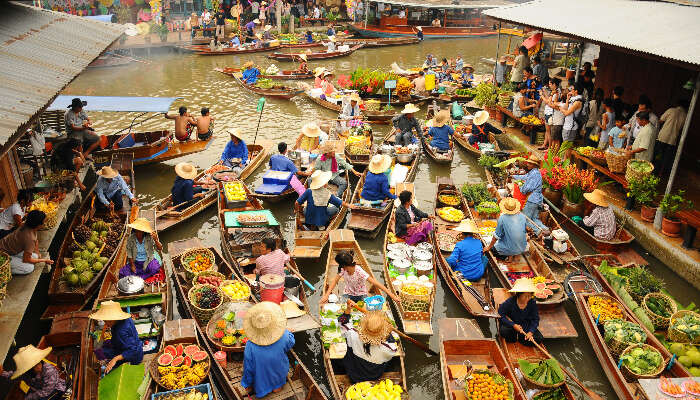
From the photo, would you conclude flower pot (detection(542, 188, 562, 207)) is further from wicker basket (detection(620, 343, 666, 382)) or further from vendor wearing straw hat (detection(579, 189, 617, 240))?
wicker basket (detection(620, 343, 666, 382))

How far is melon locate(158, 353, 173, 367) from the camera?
22.0 ft

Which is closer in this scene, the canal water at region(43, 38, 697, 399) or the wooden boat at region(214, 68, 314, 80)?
the canal water at region(43, 38, 697, 399)

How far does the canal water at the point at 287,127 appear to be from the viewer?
26.9ft

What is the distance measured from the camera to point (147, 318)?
818 cm

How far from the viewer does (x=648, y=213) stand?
10609mm

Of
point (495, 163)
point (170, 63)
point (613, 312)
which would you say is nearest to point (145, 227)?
point (613, 312)

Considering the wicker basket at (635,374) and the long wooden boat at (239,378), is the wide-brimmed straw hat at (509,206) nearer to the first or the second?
the wicker basket at (635,374)

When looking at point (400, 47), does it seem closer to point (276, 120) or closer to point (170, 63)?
point (170, 63)

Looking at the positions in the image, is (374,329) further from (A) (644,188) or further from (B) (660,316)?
(A) (644,188)

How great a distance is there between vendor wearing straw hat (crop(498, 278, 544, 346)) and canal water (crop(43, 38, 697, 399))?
2.85 feet

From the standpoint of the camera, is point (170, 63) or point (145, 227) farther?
point (170, 63)

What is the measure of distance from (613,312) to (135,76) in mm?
23363

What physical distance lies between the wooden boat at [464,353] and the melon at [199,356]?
129 inches

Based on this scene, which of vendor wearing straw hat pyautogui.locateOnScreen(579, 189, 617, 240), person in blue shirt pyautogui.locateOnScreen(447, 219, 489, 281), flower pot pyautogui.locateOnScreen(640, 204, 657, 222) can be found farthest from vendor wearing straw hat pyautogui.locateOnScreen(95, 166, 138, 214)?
flower pot pyautogui.locateOnScreen(640, 204, 657, 222)
